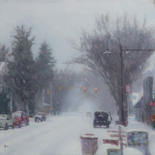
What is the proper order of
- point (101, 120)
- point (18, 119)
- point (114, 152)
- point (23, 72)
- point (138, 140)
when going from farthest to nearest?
point (23, 72), point (101, 120), point (18, 119), point (138, 140), point (114, 152)

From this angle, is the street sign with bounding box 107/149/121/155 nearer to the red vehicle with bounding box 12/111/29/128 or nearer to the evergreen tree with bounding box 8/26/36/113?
the red vehicle with bounding box 12/111/29/128

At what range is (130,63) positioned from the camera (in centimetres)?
3594

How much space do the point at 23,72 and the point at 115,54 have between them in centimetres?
1227

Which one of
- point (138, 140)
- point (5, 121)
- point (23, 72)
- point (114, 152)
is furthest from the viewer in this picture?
point (23, 72)

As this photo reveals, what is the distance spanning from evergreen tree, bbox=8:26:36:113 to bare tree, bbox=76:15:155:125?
659 centimetres

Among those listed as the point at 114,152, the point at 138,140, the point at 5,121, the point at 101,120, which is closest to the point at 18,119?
the point at 5,121

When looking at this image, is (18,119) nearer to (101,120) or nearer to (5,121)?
(5,121)

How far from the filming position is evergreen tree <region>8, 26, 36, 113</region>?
39.5 metres

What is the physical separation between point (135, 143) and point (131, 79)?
19.9 meters

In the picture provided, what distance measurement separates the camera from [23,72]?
43.2m

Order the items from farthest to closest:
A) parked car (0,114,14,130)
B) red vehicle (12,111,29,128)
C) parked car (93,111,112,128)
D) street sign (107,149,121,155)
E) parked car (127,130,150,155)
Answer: parked car (93,111,112,128)
red vehicle (12,111,29,128)
parked car (0,114,14,130)
parked car (127,130,150,155)
street sign (107,149,121,155)

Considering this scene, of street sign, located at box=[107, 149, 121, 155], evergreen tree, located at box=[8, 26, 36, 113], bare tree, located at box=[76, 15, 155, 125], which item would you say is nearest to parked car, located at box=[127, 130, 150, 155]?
street sign, located at box=[107, 149, 121, 155]

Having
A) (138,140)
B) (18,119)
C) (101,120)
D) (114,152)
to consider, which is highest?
(18,119)

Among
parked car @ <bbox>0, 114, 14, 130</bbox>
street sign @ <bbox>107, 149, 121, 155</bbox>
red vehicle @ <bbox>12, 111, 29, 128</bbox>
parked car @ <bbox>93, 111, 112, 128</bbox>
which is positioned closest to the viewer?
street sign @ <bbox>107, 149, 121, 155</bbox>
